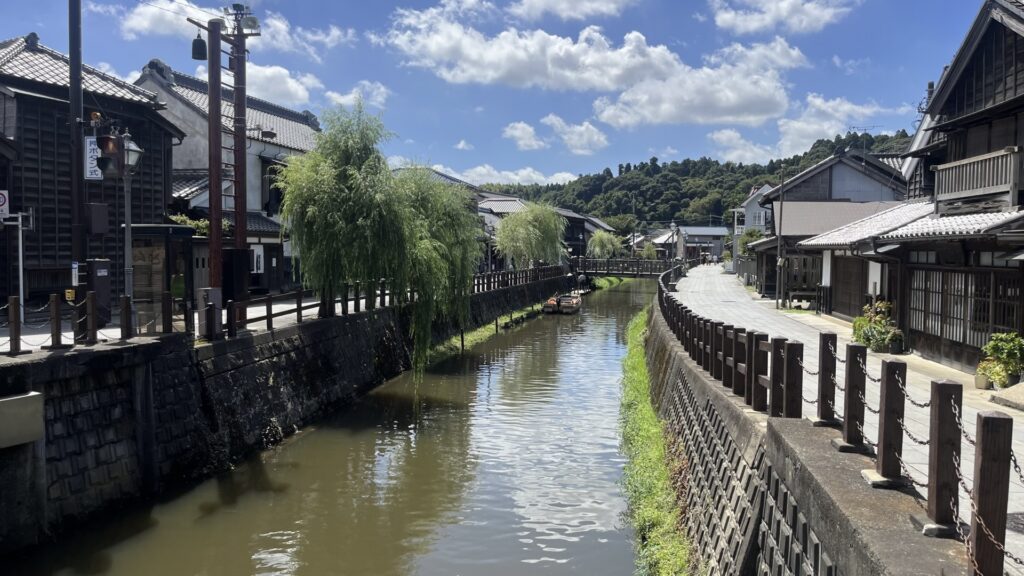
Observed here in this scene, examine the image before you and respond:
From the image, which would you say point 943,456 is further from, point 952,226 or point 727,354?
point 952,226

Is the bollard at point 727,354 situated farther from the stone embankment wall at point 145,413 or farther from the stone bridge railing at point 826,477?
the stone embankment wall at point 145,413

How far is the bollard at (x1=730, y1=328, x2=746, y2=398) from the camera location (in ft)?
30.4

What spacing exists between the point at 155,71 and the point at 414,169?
13.2 metres

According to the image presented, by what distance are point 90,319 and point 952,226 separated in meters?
14.9

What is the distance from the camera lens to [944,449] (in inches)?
154

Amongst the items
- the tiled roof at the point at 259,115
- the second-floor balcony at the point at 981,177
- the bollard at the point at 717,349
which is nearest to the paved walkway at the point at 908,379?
the bollard at the point at 717,349

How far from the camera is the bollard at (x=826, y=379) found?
614cm

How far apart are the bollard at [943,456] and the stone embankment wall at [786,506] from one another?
Result: 10cm

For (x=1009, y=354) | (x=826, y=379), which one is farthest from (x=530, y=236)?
(x=826, y=379)

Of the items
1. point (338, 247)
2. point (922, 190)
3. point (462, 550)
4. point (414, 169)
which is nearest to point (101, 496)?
point (462, 550)

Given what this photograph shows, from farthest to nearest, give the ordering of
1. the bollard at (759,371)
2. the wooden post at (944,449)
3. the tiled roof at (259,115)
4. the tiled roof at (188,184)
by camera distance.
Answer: the tiled roof at (259,115) → the tiled roof at (188,184) → the bollard at (759,371) → the wooden post at (944,449)

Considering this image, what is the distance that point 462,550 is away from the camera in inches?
378

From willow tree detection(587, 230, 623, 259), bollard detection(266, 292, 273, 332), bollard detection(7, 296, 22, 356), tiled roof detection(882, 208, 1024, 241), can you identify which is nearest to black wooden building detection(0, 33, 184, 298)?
bollard detection(266, 292, 273, 332)

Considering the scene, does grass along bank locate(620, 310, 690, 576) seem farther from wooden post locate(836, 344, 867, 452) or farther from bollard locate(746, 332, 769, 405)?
wooden post locate(836, 344, 867, 452)
